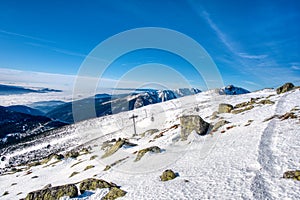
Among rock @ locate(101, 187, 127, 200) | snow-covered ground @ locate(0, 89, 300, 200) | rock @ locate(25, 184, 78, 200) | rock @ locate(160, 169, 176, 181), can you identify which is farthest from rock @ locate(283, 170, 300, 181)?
rock @ locate(25, 184, 78, 200)

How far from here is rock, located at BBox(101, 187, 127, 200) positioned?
18.6 metres

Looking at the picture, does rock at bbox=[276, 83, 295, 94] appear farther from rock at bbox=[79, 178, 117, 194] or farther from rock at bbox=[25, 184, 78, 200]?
rock at bbox=[25, 184, 78, 200]

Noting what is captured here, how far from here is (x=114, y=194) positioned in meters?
18.8

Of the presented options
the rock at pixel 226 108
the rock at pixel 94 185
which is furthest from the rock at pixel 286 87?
the rock at pixel 94 185

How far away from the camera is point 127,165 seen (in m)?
28.8

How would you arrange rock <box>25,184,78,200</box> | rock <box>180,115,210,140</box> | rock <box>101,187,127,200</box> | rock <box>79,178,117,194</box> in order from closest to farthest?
rock <box>101,187,127,200</box>
rock <box>25,184,78,200</box>
rock <box>79,178,117,194</box>
rock <box>180,115,210,140</box>

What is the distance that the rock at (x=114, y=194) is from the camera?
60.9 feet

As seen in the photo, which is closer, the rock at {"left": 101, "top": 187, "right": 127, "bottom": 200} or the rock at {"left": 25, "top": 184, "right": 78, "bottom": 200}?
the rock at {"left": 101, "top": 187, "right": 127, "bottom": 200}

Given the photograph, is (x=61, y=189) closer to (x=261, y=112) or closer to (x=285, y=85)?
(x=261, y=112)

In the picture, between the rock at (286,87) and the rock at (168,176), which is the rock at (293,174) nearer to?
the rock at (168,176)

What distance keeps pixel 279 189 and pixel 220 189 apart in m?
3.69

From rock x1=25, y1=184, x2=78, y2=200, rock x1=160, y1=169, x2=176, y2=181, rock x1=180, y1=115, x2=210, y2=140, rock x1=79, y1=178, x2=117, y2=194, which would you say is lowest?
rock x1=25, y1=184, x2=78, y2=200

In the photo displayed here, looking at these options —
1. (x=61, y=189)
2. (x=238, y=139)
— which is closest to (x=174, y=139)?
(x=238, y=139)

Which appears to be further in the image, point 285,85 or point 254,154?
point 285,85
